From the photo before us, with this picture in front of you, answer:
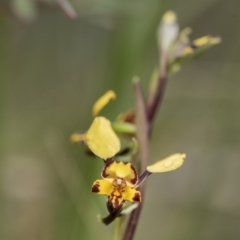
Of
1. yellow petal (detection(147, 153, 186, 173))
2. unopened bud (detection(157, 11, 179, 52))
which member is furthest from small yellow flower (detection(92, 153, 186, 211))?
unopened bud (detection(157, 11, 179, 52))

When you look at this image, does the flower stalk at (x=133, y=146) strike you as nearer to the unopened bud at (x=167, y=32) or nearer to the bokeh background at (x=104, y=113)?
the unopened bud at (x=167, y=32)

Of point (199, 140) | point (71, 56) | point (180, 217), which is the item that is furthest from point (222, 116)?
point (71, 56)

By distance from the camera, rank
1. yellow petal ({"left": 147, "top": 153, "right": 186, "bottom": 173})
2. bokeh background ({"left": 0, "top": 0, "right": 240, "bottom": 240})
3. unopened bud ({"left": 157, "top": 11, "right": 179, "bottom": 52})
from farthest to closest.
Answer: bokeh background ({"left": 0, "top": 0, "right": 240, "bottom": 240}), unopened bud ({"left": 157, "top": 11, "right": 179, "bottom": 52}), yellow petal ({"left": 147, "top": 153, "right": 186, "bottom": 173})

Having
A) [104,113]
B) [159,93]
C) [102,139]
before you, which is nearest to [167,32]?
[159,93]

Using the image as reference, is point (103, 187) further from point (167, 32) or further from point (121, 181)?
point (167, 32)

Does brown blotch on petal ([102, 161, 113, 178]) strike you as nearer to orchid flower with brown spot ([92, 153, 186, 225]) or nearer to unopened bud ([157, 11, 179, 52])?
orchid flower with brown spot ([92, 153, 186, 225])

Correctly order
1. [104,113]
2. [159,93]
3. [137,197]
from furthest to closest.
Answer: [104,113] < [159,93] < [137,197]
